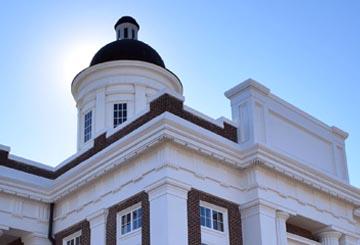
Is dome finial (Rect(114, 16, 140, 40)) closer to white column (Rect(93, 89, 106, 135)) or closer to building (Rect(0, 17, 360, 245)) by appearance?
white column (Rect(93, 89, 106, 135))

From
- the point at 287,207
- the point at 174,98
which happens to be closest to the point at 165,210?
the point at 174,98

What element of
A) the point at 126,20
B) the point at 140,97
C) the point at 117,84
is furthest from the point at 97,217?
the point at 126,20

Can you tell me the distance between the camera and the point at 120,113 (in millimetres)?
32219

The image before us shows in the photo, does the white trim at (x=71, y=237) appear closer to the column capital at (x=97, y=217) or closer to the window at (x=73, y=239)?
the window at (x=73, y=239)

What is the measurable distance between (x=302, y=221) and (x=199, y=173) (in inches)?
205

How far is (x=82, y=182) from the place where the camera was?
2459 cm

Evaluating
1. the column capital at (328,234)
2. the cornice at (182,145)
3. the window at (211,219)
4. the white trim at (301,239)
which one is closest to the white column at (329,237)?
the column capital at (328,234)

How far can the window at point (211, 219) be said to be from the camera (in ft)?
72.3

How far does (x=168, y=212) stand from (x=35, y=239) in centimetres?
758

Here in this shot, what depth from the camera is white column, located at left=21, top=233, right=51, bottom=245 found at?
25.7m

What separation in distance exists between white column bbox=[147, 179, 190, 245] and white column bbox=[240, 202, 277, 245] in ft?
8.75

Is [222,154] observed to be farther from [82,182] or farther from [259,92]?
[82,182]

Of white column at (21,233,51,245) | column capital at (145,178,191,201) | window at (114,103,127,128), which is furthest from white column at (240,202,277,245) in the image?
window at (114,103,127,128)

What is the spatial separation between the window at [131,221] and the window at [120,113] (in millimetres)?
9790
